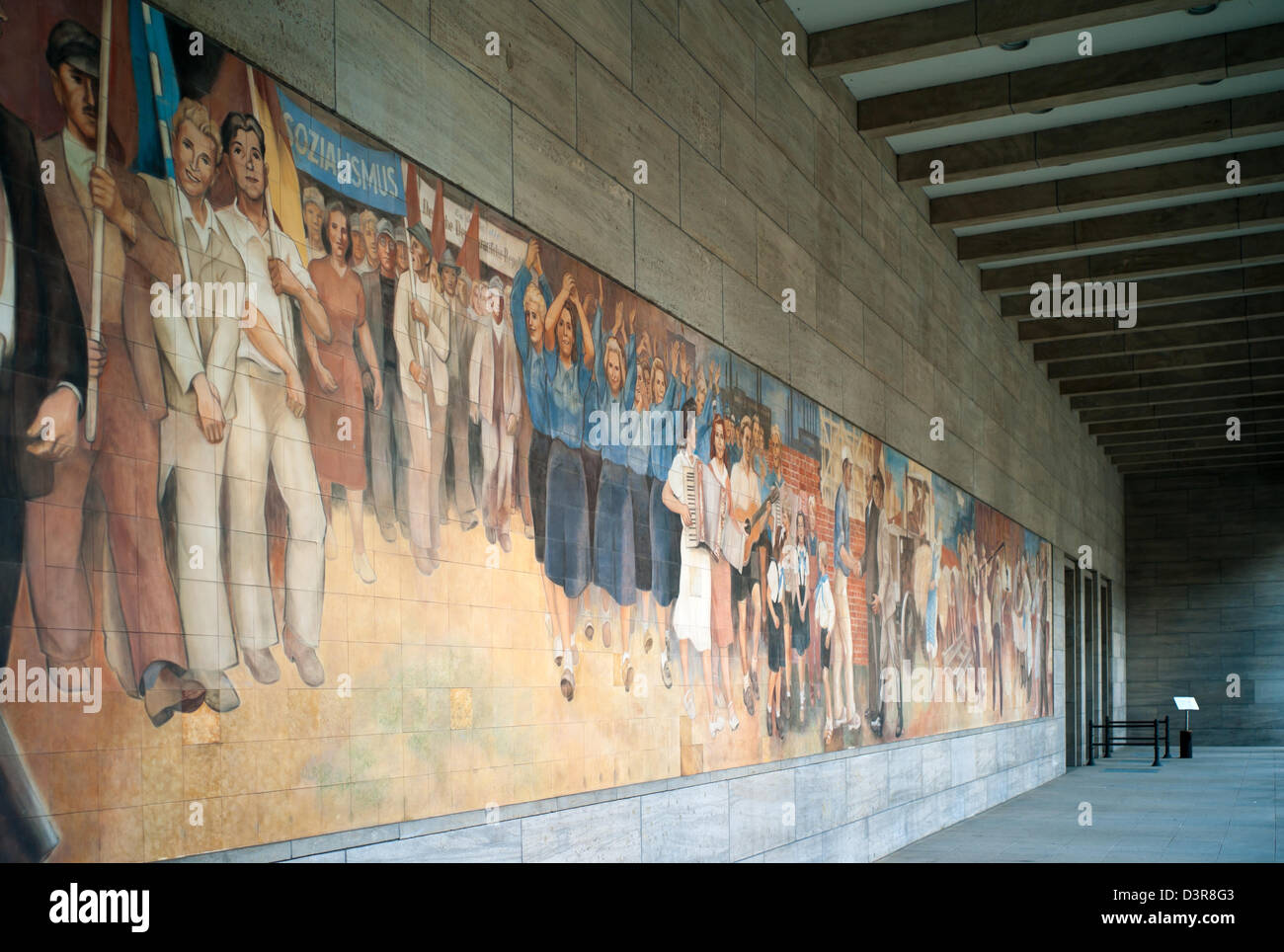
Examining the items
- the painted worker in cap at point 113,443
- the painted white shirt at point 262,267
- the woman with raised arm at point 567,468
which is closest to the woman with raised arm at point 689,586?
the woman with raised arm at point 567,468

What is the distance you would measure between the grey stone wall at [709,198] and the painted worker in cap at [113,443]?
745mm

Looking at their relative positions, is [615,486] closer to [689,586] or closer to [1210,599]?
[689,586]

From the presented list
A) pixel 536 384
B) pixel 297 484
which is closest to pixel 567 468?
pixel 536 384

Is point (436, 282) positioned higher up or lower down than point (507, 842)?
higher up

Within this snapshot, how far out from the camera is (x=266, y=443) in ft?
15.9

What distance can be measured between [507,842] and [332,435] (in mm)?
2296

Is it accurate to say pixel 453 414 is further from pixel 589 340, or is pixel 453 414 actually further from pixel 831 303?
pixel 831 303

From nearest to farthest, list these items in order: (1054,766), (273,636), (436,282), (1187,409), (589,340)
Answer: (273,636) → (436,282) → (589,340) → (1054,766) → (1187,409)

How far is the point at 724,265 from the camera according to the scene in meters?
9.59

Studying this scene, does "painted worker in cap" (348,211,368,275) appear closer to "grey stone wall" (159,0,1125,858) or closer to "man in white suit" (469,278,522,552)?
"grey stone wall" (159,0,1125,858)

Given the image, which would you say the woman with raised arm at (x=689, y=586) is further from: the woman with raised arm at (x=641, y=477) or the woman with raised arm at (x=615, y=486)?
the woman with raised arm at (x=615, y=486)

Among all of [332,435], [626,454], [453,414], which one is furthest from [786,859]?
[332,435]

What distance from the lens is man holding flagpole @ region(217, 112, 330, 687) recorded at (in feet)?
15.4

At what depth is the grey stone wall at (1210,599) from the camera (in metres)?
34.9
